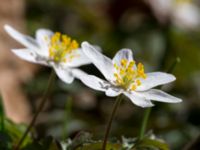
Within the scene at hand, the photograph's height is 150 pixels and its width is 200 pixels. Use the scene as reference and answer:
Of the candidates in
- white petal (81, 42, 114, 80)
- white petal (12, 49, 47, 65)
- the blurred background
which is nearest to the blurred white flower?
the blurred background

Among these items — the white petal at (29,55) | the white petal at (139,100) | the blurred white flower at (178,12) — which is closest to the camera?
the white petal at (139,100)

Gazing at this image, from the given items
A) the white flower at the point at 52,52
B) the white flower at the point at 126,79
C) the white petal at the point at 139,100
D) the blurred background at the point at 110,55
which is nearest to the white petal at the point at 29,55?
the white flower at the point at 52,52

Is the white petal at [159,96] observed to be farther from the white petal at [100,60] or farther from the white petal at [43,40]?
the white petal at [43,40]

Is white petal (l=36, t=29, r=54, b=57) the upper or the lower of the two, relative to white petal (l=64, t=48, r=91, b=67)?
upper

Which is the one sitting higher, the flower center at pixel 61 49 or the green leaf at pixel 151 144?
the flower center at pixel 61 49

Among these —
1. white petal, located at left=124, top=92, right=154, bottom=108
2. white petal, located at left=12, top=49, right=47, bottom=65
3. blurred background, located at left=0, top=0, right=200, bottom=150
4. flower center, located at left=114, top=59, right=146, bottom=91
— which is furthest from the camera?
blurred background, located at left=0, top=0, right=200, bottom=150

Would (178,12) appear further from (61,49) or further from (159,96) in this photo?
(159,96)

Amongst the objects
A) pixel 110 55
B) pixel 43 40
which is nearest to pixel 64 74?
pixel 43 40

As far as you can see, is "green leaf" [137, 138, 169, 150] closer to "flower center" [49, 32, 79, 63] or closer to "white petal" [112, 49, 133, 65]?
"white petal" [112, 49, 133, 65]
